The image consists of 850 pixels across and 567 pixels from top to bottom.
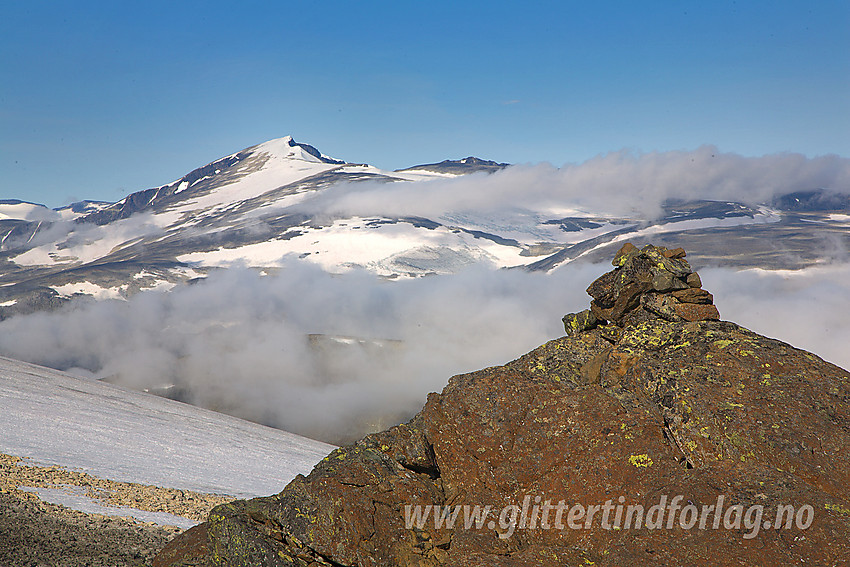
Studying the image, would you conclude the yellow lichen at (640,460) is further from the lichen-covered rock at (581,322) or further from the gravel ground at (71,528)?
Result: the gravel ground at (71,528)

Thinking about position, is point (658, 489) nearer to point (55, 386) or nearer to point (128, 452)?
point (128, 452)

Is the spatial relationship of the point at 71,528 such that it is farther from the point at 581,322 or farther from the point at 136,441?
the point at 136,441

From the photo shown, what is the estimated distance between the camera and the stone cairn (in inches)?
821

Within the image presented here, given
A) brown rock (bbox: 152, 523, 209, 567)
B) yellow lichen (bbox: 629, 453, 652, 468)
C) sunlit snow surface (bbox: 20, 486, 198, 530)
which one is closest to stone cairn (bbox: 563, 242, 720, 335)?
yellow lichen (bbox: 629, 453, 652, 468)

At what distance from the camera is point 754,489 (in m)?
13.8

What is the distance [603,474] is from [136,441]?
61.6m

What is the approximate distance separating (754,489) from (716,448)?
1741mm

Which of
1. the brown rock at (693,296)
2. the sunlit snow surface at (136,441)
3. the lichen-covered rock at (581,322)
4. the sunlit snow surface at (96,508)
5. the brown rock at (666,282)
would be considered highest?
the brown rock at (666,282)

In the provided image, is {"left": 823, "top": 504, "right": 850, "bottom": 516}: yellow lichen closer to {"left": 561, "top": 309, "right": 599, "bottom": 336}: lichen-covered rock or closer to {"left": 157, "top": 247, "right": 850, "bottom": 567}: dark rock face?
{"left": 157, "top": 247, "right": 850, "bottom": 567}: dark rock face

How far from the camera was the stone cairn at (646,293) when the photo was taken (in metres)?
20.8

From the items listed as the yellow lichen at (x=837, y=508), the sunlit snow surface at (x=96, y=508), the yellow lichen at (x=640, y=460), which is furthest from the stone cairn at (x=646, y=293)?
the sunlit snow surface at (x=96, y=508)

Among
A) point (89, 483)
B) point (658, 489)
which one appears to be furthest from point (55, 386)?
point (658, 489)

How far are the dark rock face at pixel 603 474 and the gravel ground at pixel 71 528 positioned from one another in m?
7.49

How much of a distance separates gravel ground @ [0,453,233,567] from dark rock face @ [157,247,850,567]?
7.49 meters
